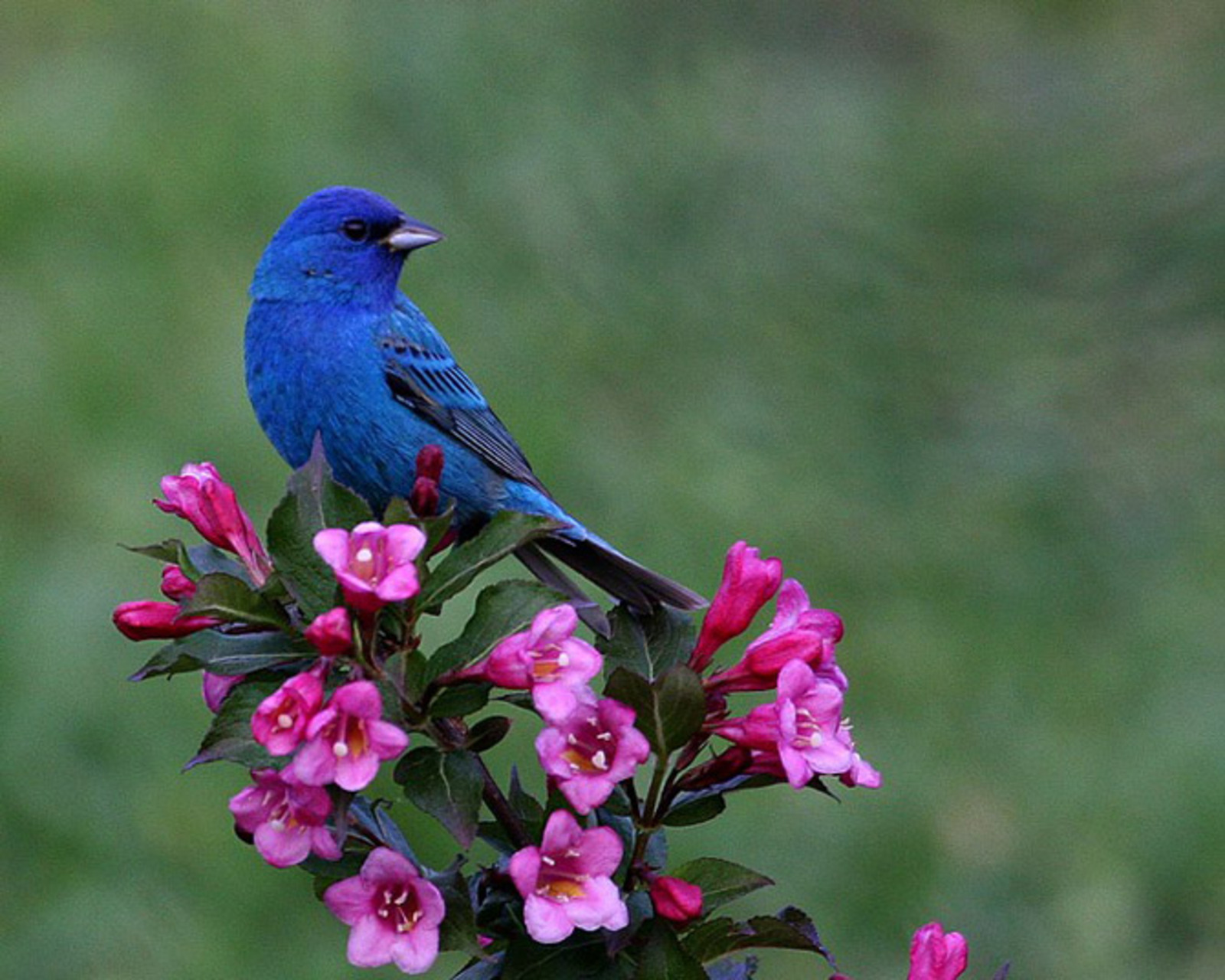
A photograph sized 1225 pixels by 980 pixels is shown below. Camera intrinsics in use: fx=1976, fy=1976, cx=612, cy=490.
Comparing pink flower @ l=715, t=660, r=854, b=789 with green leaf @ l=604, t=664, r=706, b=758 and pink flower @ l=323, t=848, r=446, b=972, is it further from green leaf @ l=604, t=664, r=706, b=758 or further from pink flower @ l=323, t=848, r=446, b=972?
pink flower @ l=323, t=848, r=446, b=972

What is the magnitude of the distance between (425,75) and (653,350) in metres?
0.76

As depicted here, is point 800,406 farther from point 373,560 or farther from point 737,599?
point 373,560

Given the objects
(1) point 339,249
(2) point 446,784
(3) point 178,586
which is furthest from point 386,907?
(1) point 339,249

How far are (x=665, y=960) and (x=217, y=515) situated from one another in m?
0.47

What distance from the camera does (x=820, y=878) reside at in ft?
13.4

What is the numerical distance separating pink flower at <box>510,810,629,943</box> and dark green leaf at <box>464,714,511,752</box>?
→ 0.24 ft

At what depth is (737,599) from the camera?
1476mm

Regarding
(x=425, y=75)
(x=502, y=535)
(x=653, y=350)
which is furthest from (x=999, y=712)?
(x=502, y=535)

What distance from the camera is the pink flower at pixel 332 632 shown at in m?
1.29

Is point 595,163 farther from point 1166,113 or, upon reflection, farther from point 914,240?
point 1166,113

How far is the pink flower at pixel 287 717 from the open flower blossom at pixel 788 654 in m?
0.32

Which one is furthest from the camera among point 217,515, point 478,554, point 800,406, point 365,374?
point 800,406

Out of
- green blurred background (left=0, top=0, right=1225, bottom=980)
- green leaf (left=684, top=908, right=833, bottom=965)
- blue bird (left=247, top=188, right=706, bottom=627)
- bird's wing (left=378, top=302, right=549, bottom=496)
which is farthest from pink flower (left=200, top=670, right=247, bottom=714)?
green blurred background (left=0, top=0, right=1225, bottom=980)

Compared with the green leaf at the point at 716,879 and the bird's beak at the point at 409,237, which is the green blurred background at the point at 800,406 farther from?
the green leaf at the point at 716,879
